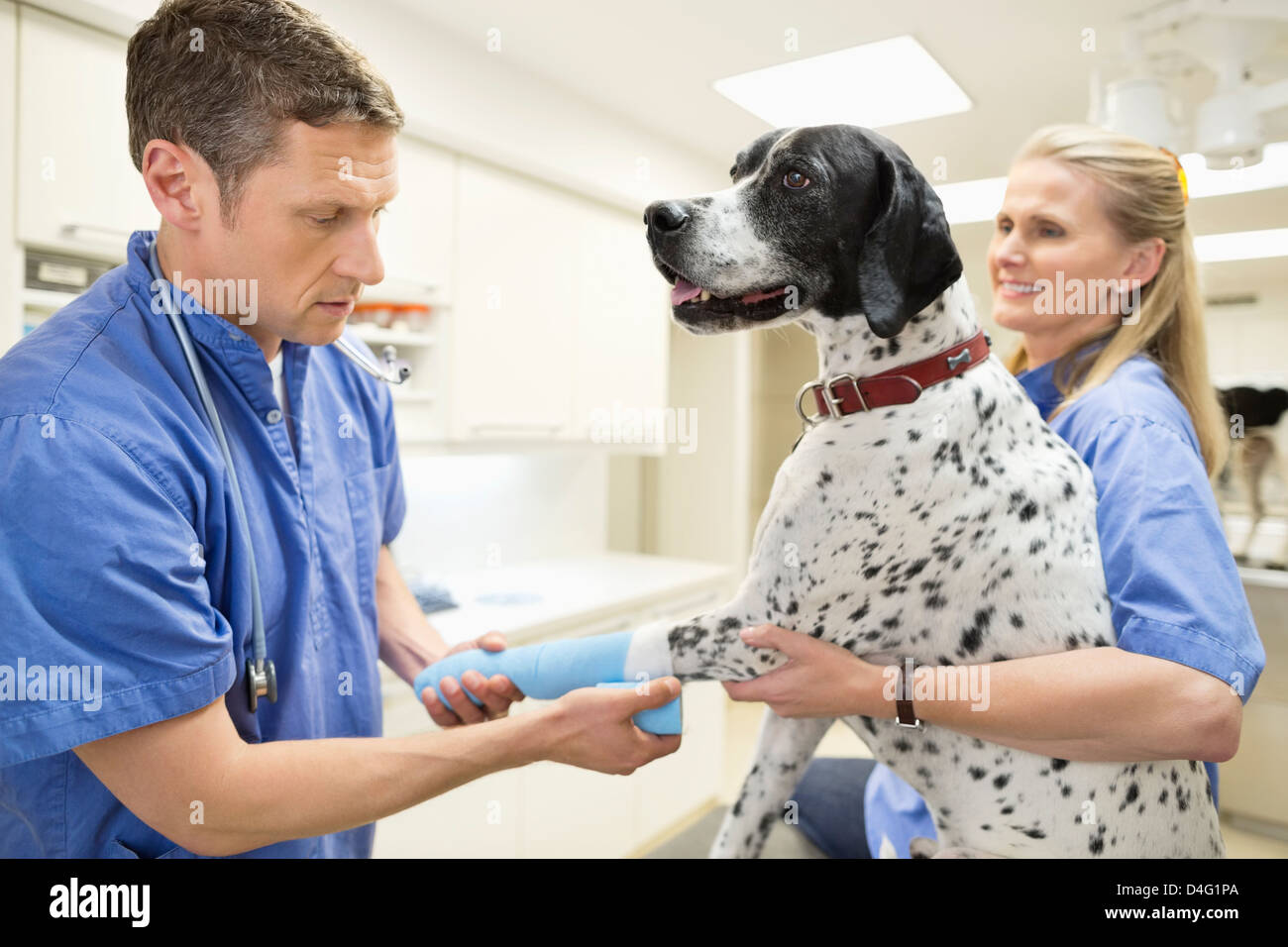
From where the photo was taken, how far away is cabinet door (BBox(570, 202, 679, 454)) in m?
2.46

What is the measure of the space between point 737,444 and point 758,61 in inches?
77.4

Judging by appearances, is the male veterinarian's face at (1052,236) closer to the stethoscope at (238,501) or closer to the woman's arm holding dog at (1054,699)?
the woman's arm holding dog at (1054,699)

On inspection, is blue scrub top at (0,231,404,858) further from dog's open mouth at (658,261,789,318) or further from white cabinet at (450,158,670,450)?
white cabinet at (450,158,670,450)

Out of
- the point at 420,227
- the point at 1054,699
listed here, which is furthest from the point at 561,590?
the point at 1054,699

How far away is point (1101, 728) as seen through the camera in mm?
895

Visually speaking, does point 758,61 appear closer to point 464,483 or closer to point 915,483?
point 915,483

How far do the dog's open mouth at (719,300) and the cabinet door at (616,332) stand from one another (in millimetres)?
1503

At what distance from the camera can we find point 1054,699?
0.89 m

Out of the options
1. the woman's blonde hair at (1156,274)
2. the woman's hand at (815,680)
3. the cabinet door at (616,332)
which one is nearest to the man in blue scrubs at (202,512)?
the woman's hand at (815,680)

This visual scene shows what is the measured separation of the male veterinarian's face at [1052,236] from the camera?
1023mm

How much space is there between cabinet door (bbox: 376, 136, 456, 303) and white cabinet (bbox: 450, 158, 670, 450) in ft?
0.16

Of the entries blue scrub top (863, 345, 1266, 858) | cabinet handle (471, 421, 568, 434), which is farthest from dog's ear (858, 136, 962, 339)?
cabinet handle (471, 421, 568, 434)

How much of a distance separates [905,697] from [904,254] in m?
0.51
